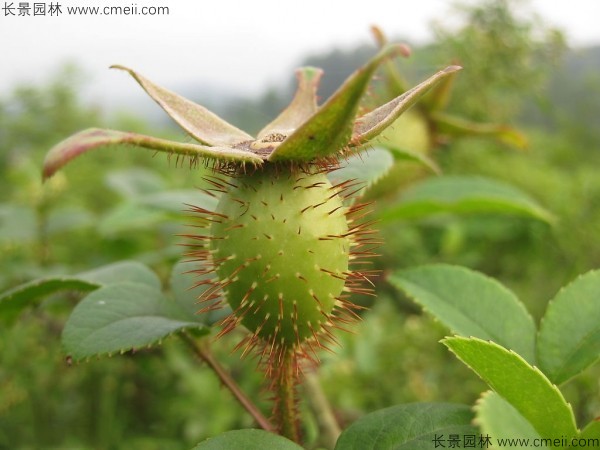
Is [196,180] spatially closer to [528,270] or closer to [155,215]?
[155,215]

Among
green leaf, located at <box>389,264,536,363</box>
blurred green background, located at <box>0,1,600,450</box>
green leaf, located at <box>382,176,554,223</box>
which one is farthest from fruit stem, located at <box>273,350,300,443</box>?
green leaf, located at <box>382,176,554,223</box>

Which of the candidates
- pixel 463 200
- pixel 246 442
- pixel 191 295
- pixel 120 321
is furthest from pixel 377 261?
pixel 246 442

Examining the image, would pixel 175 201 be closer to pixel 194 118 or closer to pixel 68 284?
pixel 68 284

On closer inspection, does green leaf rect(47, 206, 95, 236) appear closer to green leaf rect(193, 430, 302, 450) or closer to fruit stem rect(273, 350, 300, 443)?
fruit stem rect(273, 350, 300, 443)

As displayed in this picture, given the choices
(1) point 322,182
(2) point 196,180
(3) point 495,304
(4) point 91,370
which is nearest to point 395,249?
(2) point 196,180

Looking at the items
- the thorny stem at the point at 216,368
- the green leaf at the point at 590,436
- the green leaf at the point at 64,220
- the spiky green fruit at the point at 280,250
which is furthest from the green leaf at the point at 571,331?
the green leaf at the point at 64,220

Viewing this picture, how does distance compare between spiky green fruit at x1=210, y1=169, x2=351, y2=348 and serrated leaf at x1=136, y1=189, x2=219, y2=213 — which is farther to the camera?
serrated leaf at x1=136, y1=189, x2=219, y2=213
